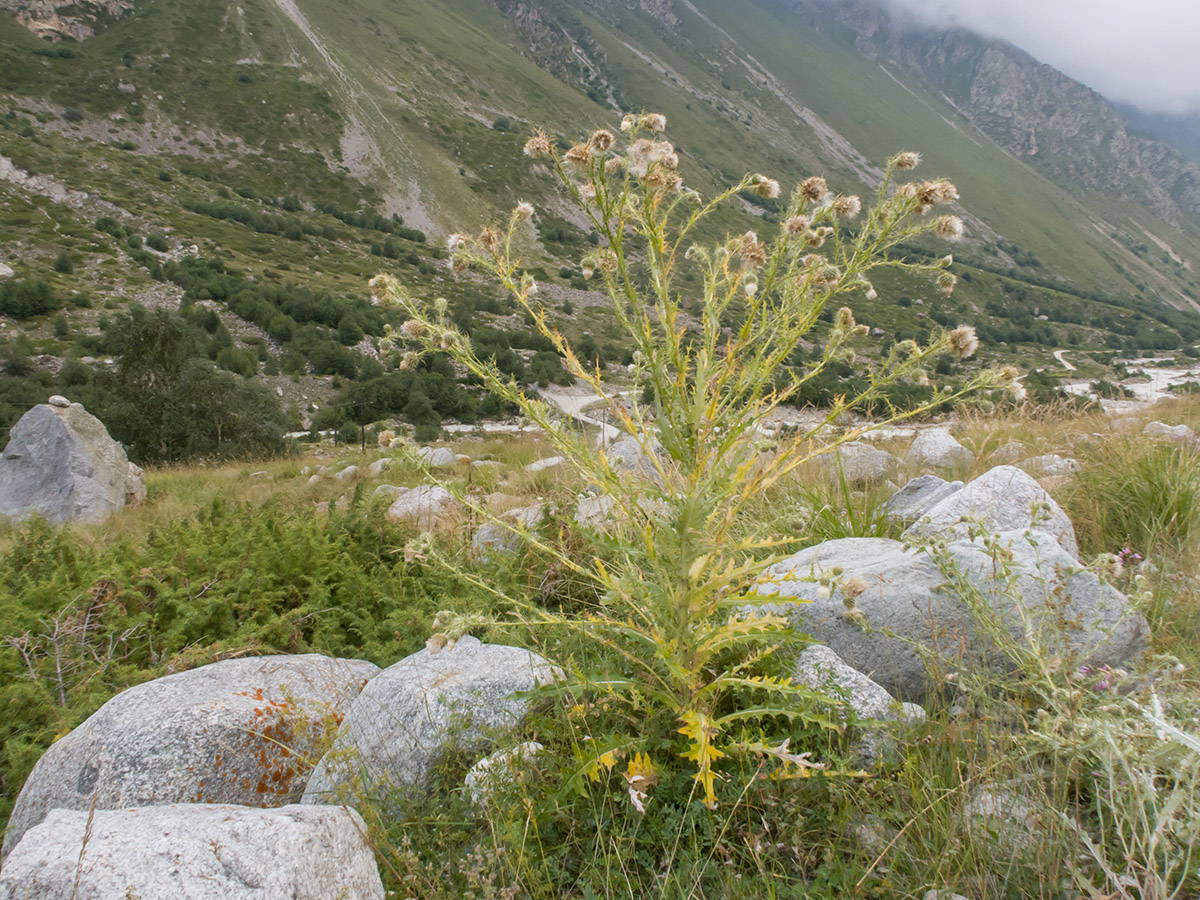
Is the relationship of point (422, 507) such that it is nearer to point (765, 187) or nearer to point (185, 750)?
point (185, 750)

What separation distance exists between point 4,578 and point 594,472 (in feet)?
18.2

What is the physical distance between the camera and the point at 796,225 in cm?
193

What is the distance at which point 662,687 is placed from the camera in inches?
84.8

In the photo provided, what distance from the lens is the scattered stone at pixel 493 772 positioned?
77.5 inches

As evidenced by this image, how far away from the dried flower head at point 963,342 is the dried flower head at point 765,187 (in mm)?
798

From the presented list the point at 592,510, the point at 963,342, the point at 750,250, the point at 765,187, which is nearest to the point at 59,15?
the point at 592,510

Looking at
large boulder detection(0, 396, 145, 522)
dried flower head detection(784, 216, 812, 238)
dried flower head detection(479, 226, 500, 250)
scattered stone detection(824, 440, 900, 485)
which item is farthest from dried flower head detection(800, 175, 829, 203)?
large boulder detection(0, 396, 145, 522)

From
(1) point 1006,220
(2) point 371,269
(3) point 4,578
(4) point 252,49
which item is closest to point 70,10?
(4) point 252,49

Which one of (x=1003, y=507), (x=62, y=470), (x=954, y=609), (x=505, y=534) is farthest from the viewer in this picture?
(x=62, y=470)

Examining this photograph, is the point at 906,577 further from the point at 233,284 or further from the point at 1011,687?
the point at 233,284

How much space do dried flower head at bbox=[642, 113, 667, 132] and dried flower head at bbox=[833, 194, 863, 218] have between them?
0.65 meters

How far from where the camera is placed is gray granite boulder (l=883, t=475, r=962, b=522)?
4293 millimetres

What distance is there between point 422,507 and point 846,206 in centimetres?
517

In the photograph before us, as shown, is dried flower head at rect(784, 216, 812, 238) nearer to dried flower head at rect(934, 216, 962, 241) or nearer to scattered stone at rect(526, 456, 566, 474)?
dried flower head at rect(934, 216, 962, 241)
